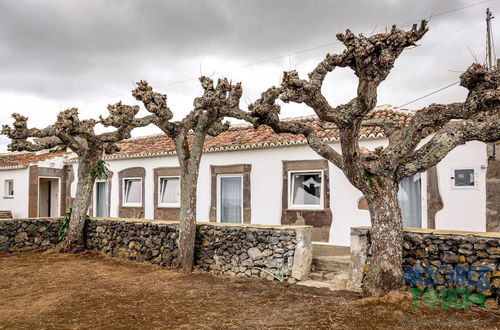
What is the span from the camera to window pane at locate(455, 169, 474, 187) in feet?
26.8

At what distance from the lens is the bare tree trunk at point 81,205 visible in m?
10.8

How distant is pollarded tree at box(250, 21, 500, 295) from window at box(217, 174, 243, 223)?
5.74 metres

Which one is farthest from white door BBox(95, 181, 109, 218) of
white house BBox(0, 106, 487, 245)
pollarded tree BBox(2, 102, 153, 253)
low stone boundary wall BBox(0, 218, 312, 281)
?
low stone boundary wall BBox(0, 218, 312, 281)

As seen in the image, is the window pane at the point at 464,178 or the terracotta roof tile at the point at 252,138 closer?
the window pane at the point at 464,178

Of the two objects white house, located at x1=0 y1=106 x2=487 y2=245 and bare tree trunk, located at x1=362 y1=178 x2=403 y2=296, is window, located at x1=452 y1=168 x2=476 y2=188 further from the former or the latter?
bare tree trunk, located at x1=362 y1=178 x2=403 y2=296

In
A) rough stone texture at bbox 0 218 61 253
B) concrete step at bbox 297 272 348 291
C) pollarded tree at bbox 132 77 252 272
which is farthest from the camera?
rough stone texture at bbox 0 218 61 253

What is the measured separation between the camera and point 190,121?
28.3 feet

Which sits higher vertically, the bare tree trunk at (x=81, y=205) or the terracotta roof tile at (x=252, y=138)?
the terracotta roof tile at (x=252, y=138)

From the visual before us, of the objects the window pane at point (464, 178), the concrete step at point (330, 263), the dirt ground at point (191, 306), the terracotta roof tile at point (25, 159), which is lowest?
the dirt ground at point (191, 306)

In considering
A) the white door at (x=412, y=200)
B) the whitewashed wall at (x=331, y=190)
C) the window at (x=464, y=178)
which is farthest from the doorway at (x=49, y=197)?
the window at (x=464, y=178)

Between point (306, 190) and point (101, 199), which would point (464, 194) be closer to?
point (306, 190)

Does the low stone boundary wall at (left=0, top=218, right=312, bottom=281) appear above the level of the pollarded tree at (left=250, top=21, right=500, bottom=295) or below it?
below

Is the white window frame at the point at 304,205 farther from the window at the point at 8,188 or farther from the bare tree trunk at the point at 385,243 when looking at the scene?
the window at the point at 8,188

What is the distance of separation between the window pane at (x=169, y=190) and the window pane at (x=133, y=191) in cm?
119
